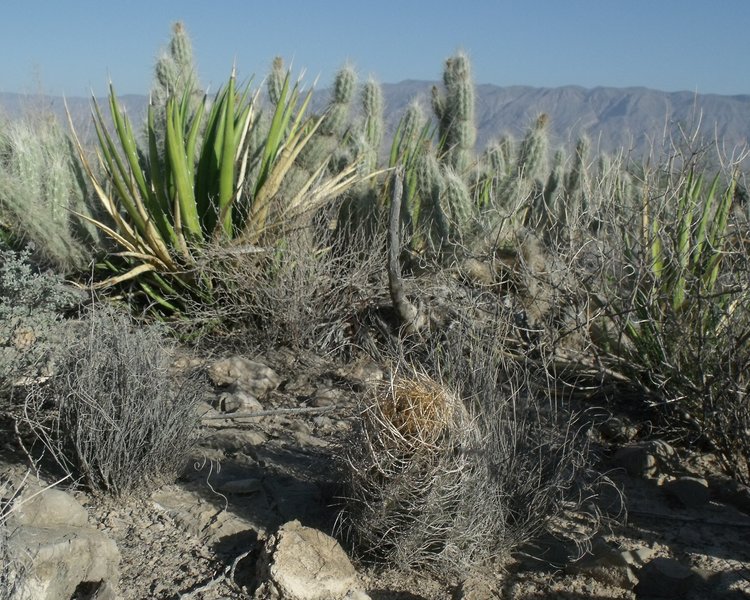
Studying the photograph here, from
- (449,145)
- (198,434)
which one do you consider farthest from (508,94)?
(198,434)

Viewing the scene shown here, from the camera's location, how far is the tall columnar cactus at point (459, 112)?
8.70 meters

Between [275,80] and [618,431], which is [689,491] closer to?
[618,431]

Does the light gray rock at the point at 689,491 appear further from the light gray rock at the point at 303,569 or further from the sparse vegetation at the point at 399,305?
the light gray rock at the point at 303,569

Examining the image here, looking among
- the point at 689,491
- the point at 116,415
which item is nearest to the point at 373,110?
the point at 689,491

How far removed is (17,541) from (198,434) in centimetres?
131

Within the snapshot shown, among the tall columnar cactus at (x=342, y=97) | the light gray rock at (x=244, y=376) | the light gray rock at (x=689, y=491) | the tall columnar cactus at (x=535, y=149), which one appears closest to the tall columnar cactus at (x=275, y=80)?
the tall columnar cactus at (x=342, y=97)

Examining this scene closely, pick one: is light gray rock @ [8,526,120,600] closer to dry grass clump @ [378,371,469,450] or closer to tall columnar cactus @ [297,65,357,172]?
dry grass clump @ [378,371,469,450]

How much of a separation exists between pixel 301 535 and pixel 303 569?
0.15 m

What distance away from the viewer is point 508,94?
8181cm

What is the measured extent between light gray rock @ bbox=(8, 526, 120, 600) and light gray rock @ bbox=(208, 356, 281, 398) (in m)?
2.08

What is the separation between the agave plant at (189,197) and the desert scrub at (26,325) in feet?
2.21

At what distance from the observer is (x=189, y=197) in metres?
6.36

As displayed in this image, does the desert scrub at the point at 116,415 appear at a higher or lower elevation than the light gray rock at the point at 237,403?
higher

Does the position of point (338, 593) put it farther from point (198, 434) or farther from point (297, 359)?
point (297, 359)
